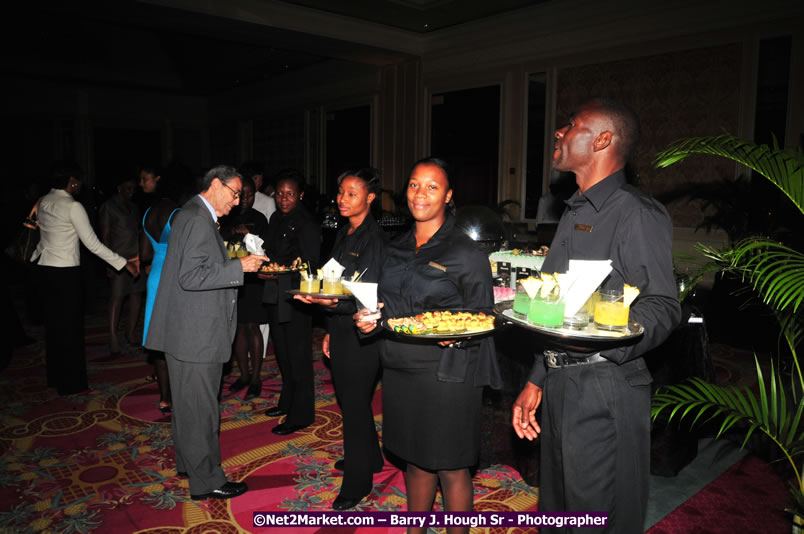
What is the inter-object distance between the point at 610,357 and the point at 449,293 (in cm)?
69

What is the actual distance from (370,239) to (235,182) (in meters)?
0.73

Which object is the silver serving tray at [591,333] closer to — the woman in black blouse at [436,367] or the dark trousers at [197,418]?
the woman in black blouse at [436,367]

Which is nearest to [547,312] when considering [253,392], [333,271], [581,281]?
[581,281]

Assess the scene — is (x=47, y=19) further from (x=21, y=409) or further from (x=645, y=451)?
(x=645, y=451)

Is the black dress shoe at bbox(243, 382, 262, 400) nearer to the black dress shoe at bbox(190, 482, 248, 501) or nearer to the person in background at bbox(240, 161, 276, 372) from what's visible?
the person in background at bbox(240, 161, 276, 372)

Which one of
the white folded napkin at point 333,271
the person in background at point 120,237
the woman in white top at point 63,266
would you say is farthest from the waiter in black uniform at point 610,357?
the person in background at point 120,237

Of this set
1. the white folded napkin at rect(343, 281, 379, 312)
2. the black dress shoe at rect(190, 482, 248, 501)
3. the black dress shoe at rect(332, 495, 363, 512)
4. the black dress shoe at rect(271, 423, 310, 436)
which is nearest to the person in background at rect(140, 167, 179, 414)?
the black dress shoe at rect(271, 423, 310, 436)

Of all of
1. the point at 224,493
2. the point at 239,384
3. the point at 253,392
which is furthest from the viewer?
the point at 239,384

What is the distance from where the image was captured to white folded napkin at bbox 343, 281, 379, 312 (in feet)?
6.72

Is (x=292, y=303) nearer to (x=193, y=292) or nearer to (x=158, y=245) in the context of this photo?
(x=193, y=292)

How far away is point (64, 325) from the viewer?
407 centimetres

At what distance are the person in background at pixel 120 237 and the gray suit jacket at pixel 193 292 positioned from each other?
3096 millimetres

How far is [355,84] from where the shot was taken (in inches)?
451

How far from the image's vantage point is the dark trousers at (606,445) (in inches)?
60.9
